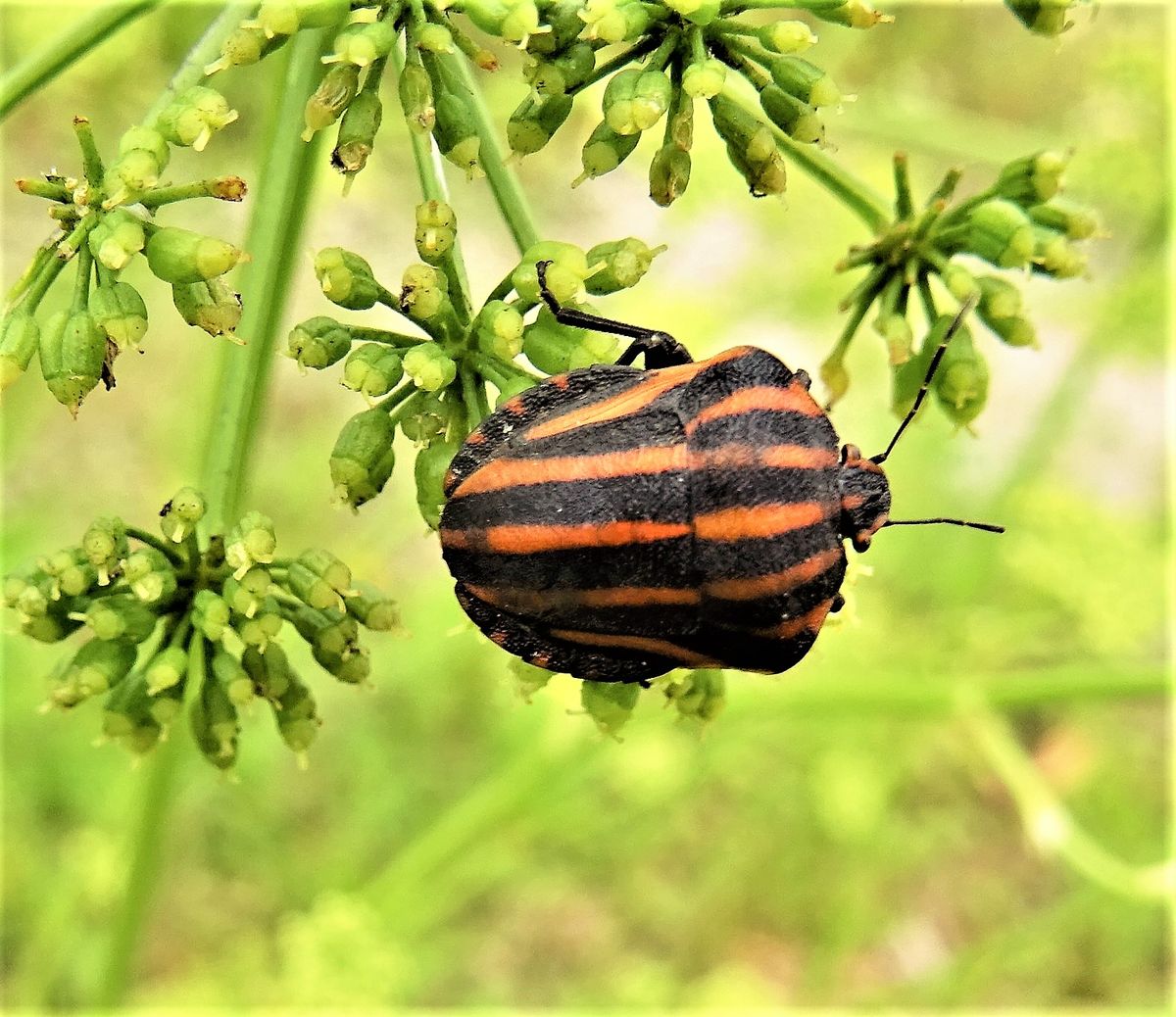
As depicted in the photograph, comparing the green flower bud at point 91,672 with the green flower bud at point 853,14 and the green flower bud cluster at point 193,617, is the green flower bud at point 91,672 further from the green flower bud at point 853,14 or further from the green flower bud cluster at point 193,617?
the green flower bud at point 853,14

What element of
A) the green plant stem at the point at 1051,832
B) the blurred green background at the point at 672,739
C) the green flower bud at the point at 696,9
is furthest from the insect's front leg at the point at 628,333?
the green plant stem at the point at 1051,832

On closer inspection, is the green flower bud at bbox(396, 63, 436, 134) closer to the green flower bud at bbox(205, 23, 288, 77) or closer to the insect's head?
the green flower bud at bbox(205, 23, 288, 77)

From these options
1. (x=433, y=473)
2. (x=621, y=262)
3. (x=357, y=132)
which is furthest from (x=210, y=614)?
(x=621, y=262)

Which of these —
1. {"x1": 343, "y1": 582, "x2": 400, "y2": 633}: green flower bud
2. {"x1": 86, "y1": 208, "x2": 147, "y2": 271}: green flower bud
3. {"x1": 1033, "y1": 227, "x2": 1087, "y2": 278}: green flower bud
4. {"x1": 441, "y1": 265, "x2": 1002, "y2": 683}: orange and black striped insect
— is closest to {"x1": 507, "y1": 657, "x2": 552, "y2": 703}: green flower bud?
{"x1": 441, "y1": 265, "x2": 1002, "y2": 683}: orange and black striped insect

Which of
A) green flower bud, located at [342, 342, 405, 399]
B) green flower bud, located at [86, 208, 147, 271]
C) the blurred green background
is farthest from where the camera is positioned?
the blurred green background

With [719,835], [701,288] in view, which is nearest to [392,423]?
[701,288]
